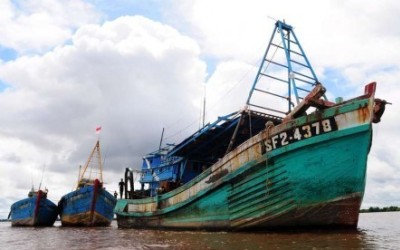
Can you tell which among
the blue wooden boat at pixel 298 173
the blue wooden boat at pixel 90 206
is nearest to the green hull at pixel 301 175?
the blue wooden boat at pixel 298 173

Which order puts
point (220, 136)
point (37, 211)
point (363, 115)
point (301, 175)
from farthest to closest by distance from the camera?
point (37, 211) < point (220, 136) < point (301, 175) < point (363, 115)

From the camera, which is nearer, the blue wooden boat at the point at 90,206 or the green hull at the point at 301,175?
the green hull at the point at 301,175

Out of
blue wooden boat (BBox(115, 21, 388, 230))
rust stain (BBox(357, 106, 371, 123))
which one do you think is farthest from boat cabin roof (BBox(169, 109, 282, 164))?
rust stain (BBox(357, 106, 371, 123))

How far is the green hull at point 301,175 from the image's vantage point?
456 inches

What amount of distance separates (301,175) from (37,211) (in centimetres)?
2822

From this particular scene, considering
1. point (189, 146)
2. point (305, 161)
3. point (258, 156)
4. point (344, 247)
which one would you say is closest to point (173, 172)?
point (189, 146)

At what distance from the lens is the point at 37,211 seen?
107 feet

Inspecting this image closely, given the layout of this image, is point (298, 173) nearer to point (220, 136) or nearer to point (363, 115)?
point (363, 115)

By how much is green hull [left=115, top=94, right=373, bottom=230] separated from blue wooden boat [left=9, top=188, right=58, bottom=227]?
79.5ft

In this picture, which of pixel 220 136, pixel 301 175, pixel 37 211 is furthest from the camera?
pixel 37 211

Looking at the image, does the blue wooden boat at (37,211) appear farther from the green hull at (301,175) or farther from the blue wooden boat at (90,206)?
the green hull at (301,175)

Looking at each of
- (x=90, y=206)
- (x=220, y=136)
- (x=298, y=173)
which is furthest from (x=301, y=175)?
(x=90, y=206)

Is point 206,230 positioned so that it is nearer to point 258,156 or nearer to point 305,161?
point 258,156

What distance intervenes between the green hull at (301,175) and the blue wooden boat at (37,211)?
24.2m
